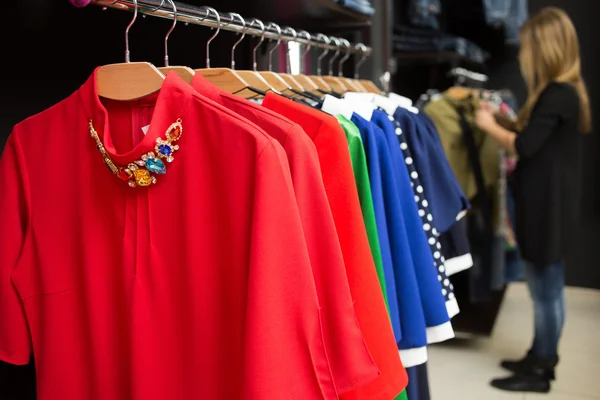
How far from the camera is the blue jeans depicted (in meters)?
2.68

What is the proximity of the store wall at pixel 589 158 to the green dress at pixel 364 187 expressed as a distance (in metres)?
3.40

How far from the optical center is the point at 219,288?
38.2 inches

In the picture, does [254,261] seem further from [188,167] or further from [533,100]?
[533,100]

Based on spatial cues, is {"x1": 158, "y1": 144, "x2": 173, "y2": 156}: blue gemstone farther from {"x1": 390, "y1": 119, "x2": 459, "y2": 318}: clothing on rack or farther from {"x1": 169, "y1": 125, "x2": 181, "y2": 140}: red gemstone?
A: {"x1": 390, "y1": 119, "x2": 459, "y2": 318}: clothing on rack

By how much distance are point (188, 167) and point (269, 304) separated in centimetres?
26

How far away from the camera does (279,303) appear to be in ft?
2.89

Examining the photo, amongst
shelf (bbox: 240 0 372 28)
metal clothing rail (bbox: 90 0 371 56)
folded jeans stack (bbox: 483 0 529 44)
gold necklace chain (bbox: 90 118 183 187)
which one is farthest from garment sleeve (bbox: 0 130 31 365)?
folded jeans stack (bbox: 483 0 529 44)

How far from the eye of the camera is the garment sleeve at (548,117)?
2.48 meters

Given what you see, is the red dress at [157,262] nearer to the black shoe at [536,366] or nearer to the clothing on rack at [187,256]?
the clothing on rack at [187,256]

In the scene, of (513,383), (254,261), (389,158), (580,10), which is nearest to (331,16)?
(389,158)

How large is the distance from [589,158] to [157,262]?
12.6 feet

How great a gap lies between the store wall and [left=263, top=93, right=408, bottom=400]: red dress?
11.3 ft

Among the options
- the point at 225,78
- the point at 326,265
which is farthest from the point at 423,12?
the point at 326,265

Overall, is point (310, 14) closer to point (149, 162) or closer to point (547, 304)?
point (149, 162)
